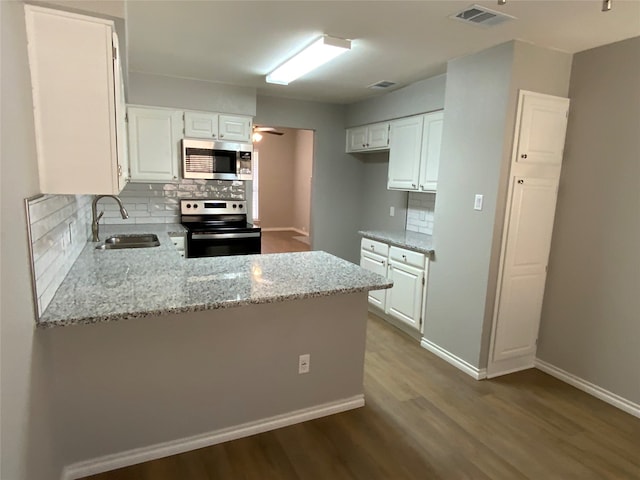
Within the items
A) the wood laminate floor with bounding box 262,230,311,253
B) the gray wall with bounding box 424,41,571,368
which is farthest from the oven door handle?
the wood laminate floor with bounding box 262,230,311,253

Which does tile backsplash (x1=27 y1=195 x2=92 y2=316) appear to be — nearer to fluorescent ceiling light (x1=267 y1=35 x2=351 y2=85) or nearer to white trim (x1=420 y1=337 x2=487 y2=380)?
fluorescent ceiling light (x1=267 y1=35 x2=351 y2=85)

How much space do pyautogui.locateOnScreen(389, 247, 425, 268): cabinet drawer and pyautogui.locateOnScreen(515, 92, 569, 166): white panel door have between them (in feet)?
3.77

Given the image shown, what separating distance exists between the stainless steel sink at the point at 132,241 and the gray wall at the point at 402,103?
9.10ft

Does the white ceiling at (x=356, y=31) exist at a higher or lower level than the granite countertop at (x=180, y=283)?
higher

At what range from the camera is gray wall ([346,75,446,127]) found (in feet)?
11.8

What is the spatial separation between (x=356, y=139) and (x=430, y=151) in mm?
1542

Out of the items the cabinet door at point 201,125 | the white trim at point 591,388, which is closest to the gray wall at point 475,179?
the white trim at point 591,388

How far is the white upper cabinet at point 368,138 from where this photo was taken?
14.5ft

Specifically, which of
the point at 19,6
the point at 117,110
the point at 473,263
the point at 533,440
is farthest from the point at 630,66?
the point at 19,6

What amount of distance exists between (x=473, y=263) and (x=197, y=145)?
114 inches

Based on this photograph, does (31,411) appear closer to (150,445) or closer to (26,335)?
(26,335)

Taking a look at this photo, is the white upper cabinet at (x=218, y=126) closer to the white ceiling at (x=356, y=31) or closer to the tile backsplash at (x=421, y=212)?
the white ceiling at (x=356, y=31)

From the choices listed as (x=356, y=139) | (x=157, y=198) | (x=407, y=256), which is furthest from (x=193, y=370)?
(x=356, y=139)

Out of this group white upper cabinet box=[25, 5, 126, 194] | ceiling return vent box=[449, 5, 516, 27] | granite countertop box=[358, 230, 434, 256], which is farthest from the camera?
granite countertop box=[358, 230, 434, 256]
